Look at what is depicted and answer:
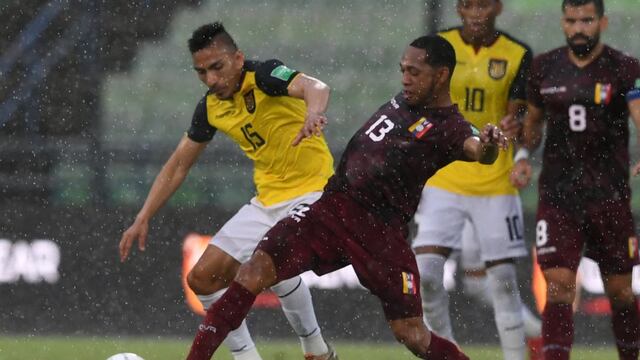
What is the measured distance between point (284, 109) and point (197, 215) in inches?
120

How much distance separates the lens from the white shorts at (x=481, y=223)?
8.74 metres

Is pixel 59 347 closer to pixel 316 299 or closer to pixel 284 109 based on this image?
pixel 316 299

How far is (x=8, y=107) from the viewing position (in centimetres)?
1267

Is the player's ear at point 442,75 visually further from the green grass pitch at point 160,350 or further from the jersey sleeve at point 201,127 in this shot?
the green grass pitch at point 160,350

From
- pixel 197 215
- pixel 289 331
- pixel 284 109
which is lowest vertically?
pixel 289 331

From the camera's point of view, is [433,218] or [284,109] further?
[433,218]

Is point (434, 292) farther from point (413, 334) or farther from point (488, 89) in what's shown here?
point (413, 334)

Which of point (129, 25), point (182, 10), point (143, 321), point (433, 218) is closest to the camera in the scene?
point (433, 218)

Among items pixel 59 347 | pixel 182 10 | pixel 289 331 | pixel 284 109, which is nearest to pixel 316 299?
pixel 289 331

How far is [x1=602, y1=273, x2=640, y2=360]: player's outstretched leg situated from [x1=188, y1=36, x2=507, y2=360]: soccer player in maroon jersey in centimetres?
140

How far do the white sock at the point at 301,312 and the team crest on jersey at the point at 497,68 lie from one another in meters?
1.53

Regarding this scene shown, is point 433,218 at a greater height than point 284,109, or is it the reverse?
point 284,109

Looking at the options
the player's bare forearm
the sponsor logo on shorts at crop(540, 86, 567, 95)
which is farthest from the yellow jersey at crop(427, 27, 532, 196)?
the sponsor logo on shorts at crop(540, 86, 567, 95)

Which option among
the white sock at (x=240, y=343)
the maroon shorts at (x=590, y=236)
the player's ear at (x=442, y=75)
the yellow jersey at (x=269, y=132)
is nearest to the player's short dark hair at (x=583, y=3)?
A: the maroon shorts at (x=590, y=236)
